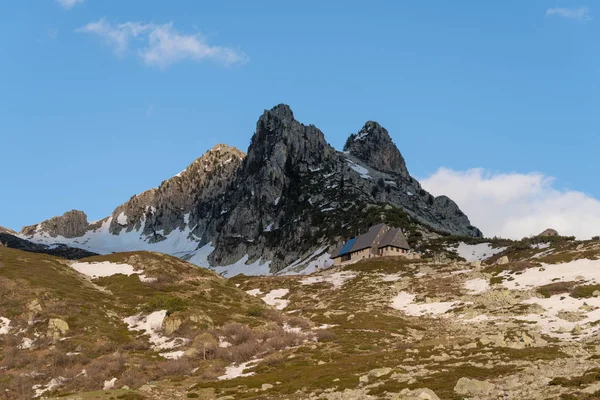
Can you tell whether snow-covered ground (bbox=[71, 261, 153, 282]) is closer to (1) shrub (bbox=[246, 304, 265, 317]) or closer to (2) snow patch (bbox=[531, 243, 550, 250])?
(1) shrub (bbox=[246, 304, 265, 317])

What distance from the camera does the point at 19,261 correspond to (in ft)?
322

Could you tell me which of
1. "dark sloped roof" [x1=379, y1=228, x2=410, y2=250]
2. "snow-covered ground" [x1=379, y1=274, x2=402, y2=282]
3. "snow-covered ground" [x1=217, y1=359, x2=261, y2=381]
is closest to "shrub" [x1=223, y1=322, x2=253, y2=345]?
"snow-covered ground" [x1=217, y1=359, x2=261, y2=381]

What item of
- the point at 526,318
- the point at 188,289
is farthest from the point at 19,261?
the point at 526,318

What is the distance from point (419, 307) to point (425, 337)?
24.0m

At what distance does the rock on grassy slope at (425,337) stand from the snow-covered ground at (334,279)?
1.05m

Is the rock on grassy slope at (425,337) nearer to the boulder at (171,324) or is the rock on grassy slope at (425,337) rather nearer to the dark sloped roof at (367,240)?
the boulder at (171,324)

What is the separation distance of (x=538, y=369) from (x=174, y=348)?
142ft

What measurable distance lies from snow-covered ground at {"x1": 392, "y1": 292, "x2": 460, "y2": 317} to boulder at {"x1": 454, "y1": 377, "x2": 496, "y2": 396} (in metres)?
51.9

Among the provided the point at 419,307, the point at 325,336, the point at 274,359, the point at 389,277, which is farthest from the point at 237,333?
the point at 389,277

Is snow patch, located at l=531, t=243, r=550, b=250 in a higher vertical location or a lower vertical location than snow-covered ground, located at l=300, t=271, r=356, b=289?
higher

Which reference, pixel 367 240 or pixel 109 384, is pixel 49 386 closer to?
pixel 109 384

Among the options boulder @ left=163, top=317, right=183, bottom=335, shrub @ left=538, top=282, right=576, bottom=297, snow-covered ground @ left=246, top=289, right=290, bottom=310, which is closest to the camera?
boulder @ left=163, top=317, right=183, bottom=335

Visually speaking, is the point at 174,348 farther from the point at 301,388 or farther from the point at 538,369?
the point at 538,369

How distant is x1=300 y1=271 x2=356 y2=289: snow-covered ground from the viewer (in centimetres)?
12562
